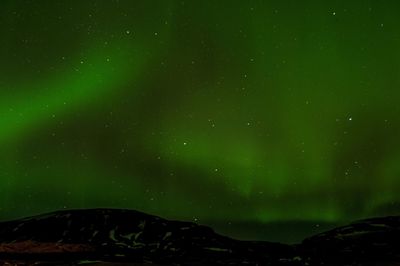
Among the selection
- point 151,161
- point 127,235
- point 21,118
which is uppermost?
point 21,118

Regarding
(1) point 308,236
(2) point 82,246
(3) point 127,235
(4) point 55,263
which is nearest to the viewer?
(4) point 55,263

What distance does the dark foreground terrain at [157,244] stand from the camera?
2.86 meters

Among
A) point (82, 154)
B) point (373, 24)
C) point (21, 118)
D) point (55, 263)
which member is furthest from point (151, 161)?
point (373, 24)

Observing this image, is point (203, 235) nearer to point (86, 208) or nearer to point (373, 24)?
point (86, 208)

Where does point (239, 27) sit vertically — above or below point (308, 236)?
above

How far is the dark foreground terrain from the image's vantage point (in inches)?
113

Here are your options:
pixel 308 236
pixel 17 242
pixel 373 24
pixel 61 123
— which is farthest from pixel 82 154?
pixel 373 24

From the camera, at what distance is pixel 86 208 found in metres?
3.70

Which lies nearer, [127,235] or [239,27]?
[127,235]

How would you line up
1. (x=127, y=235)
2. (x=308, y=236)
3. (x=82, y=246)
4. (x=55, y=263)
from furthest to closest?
(x=308, y=236), (x=127, y=235), (x=82, y=246), (x=55, y=263)

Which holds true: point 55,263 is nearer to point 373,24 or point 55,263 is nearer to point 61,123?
point 61,123

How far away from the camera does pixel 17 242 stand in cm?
312

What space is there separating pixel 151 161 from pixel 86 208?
46 centimetres

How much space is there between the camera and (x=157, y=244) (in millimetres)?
3174
